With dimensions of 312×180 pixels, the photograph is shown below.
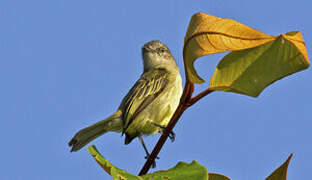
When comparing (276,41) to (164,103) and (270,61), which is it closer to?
(270,61)

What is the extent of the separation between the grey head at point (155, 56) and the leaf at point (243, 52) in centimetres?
416

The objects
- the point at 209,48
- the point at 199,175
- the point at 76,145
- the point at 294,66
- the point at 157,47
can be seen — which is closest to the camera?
the point at 294,66

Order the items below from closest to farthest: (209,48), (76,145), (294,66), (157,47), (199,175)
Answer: (294,66), (209,48), (199,175), (76,145), (157,47)

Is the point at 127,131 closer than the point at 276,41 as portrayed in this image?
No

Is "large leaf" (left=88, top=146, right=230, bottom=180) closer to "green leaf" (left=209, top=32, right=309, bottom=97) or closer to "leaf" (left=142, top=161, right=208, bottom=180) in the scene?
"leaf" (left=142, top=161, right=208, bottom=180)

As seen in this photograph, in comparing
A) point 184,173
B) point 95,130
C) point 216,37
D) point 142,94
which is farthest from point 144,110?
point 216,37

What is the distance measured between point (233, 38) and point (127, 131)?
12.0 ft

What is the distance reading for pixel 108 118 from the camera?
16.9 ft

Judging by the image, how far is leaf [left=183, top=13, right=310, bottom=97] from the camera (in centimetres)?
171

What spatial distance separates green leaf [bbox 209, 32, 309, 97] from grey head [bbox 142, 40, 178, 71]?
13.5ft

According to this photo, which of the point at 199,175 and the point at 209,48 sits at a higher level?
the point at 209,48

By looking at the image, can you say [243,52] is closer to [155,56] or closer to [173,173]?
[173,173]

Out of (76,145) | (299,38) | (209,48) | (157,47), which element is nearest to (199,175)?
(209,48)

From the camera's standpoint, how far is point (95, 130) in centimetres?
500
